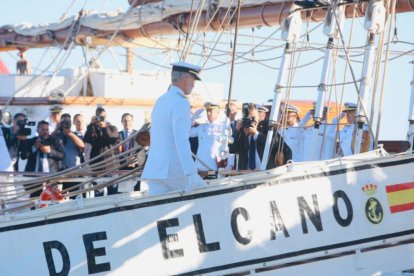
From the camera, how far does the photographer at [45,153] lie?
13.7 metres

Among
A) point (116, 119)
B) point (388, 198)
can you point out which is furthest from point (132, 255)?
point (116, 119)

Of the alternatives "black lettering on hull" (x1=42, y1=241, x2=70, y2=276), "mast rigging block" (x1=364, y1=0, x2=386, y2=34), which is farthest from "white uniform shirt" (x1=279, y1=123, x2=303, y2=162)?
"black lettering on hull" (x1=42, y1=241, x2=70, y2=276)

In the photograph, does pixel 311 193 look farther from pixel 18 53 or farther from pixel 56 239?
pixel 18 53

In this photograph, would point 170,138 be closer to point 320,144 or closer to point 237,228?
point 237,228

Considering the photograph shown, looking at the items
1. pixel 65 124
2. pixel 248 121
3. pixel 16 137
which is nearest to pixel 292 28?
pixel 248 121

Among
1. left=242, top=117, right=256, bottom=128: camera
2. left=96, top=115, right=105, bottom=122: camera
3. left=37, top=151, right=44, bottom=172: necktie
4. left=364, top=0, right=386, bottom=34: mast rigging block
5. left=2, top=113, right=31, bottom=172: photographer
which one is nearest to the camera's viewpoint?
left=364, top=0, right=386, bottom=34: mast rigging block

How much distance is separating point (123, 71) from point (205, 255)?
14959 millimetres

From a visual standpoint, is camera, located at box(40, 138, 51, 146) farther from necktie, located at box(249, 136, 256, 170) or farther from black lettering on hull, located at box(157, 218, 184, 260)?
black lettering on hull, located at box(157, 218, 184, 260)

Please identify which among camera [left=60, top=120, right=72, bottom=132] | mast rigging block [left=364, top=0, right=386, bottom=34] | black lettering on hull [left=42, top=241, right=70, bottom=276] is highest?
camera [left=60, top=120, right=72, bottom=132]

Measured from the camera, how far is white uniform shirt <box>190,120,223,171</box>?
13.4 meters

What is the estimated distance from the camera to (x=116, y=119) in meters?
21.0

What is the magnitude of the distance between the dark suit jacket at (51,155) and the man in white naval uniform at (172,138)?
5.32 metres

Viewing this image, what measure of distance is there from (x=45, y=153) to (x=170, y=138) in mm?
5687

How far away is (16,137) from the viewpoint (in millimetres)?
14711
